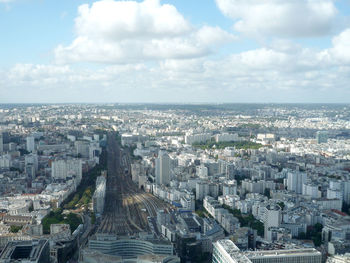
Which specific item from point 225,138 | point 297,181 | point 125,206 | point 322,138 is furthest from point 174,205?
point 322,138

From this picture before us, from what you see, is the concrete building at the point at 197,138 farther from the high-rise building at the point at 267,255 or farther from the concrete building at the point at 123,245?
the high-rise building at the point at 267,255

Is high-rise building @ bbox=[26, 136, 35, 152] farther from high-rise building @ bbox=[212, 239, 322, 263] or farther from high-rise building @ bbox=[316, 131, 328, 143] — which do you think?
high-rise building @ bbox=[316, 131, 328, 143]

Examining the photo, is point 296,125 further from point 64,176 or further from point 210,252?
point 210,252

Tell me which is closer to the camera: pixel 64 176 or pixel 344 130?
pixel 64 176

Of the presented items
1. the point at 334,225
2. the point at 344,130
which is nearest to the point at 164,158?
the point at 334,225

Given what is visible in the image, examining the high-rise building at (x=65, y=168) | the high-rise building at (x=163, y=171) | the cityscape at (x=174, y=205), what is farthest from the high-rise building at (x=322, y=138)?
the high-rise building at (x=65, y=168)

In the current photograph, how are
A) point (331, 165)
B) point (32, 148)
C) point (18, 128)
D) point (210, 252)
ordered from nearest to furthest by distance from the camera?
1. point (210, 252)
2. point (331, 165)
3. point (32, 148)
4. point (18, 128)

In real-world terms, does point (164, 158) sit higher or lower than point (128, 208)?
higher

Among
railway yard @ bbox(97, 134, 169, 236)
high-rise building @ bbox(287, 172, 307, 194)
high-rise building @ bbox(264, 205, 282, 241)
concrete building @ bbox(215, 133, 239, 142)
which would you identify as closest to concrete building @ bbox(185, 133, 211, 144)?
concrete building @ bbox(215, 133, 239, 142)
